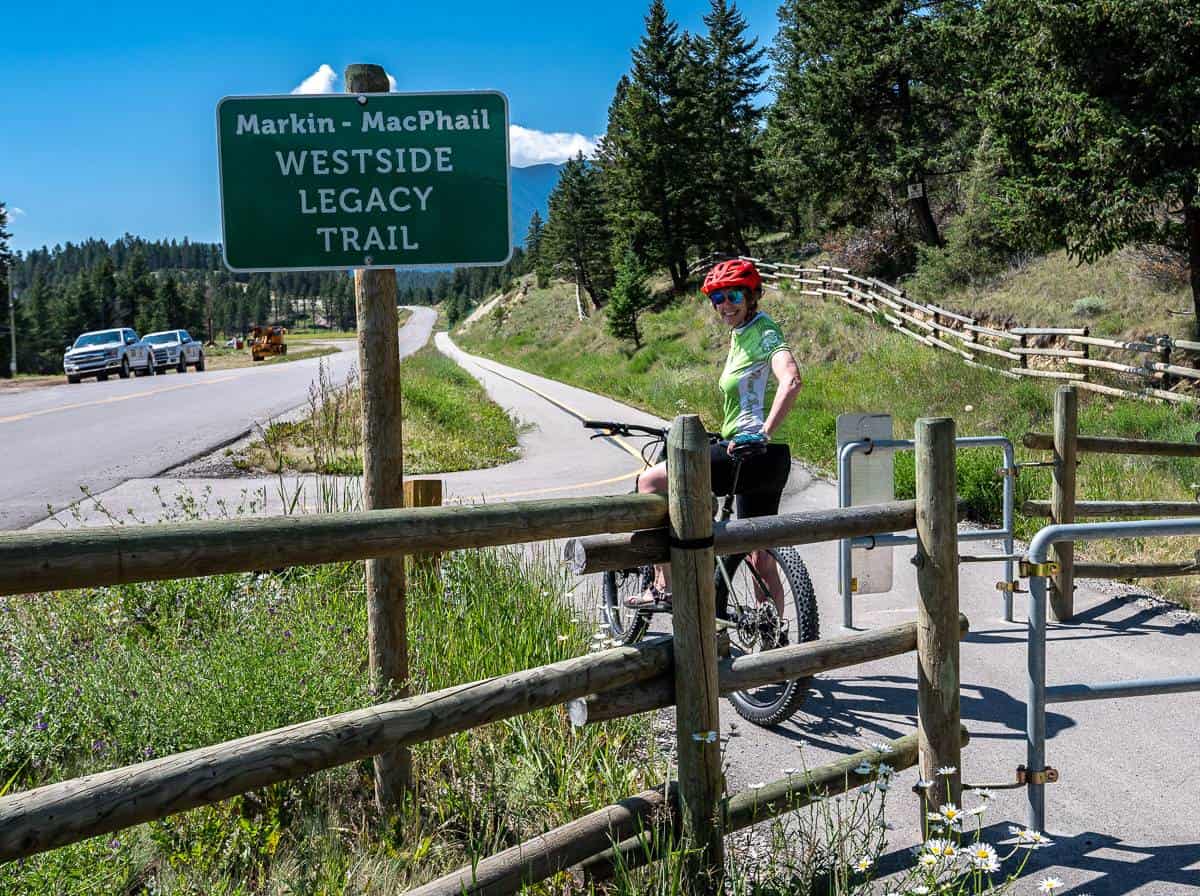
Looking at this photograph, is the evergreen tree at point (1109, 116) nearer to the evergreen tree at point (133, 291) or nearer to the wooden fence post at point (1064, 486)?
A: the wooden fence post at point (1064, 486)

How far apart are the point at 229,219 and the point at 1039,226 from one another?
17.3m

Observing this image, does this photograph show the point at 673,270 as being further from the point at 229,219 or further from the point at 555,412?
the point at 229,219

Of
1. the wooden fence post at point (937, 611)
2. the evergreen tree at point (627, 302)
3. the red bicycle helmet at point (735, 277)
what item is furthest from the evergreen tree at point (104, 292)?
the wooden fence post at point (937, 611)

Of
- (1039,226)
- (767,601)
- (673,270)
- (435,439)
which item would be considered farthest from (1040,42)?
(673,270)

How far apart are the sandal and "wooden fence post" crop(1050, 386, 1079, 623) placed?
319 cm

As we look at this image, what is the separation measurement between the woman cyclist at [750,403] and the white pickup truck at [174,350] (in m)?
37.7

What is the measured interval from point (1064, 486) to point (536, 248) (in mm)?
106138

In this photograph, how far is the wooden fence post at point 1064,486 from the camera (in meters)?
6.93

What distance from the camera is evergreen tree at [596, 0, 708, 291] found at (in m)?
46.3

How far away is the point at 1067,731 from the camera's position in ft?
16.4

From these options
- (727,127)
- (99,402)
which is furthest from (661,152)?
(99,402)

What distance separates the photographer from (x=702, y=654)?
3311 millimetres

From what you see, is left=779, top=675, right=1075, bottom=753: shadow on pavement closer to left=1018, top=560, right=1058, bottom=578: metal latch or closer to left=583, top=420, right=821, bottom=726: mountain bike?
left=583, top=420, right=821, bottom=726: mountain bike

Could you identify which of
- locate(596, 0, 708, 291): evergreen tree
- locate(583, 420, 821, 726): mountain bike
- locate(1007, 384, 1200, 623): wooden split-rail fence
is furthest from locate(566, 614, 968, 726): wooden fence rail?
locate(596, 0, 708, 291): evergreen tree
